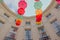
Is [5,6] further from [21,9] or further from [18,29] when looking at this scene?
[21,9]

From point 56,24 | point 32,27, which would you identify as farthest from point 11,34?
point 56,24

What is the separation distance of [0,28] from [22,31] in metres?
2.71

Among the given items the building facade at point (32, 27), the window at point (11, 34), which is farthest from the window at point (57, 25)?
the window at point (11, 34)

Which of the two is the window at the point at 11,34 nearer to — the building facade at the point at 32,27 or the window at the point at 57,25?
the building facade at the point at 32,27

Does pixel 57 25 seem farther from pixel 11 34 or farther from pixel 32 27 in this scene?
pixel 11 34

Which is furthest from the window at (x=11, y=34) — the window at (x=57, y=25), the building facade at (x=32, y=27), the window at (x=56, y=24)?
the window at (x=57, y=25)

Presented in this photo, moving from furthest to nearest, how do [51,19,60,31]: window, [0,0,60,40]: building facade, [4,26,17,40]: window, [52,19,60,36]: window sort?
1. [4,26,17,40]: window
2. [0,0,60,40]: building facade
3. [51,19,60,31]: window
4. [52,19,60,36]: window

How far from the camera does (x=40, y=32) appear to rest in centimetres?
2238

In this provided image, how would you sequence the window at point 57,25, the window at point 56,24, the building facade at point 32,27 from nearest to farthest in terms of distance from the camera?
the window at point 57,25
the window at point 56,24
the building facade at point 32,27

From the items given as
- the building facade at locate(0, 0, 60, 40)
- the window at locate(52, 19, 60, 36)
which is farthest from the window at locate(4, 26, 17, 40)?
the window at locate(52, 19, 60, 36)

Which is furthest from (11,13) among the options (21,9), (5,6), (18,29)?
(21,9)

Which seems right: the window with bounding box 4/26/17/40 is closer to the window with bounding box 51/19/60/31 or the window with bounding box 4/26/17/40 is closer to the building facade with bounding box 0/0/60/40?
the building facade with bounding box 0/0/60/40

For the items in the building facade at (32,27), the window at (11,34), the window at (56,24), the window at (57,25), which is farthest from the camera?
the window at (11,34)

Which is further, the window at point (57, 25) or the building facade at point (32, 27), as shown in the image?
the building facade at point (32, 27)
